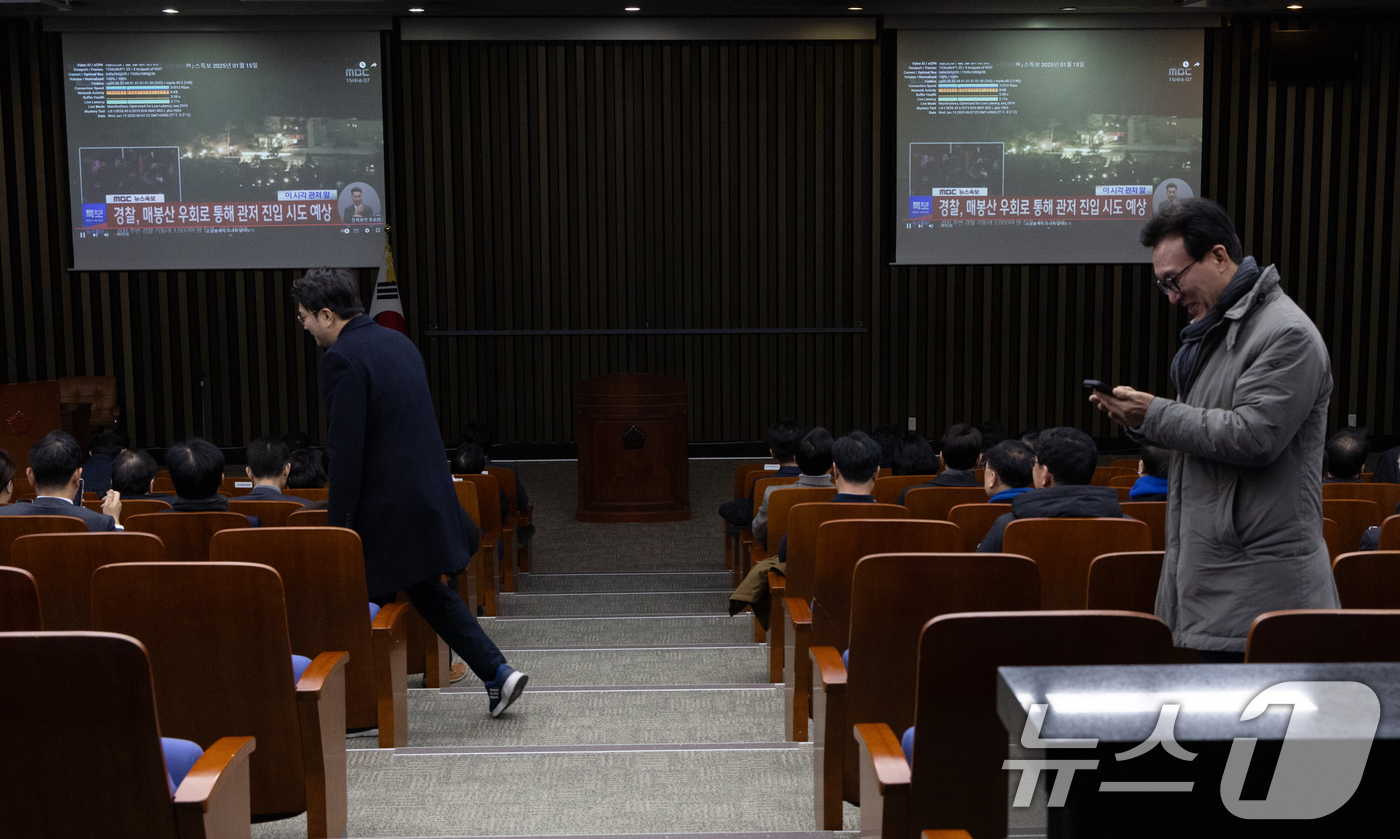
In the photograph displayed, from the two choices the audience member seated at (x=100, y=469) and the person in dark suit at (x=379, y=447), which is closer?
the person in dark suit at (x=379, y=447)

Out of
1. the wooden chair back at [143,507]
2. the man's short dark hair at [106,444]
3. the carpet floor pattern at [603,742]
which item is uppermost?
the wooden chair back at [143,507]

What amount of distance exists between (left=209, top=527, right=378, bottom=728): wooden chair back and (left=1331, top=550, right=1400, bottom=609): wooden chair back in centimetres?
225

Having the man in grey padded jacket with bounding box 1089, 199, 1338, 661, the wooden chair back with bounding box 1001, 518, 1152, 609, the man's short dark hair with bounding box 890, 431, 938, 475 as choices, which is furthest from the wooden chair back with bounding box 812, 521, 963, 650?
the man's short dark hair with bounding box 890, 431, 938, 475

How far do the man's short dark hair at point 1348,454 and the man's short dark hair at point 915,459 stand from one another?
1751 mm

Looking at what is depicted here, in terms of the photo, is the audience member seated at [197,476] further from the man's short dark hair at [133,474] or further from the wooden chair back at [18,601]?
the wooden chair back at [18,601]

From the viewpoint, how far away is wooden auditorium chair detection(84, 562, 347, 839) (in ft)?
7.34

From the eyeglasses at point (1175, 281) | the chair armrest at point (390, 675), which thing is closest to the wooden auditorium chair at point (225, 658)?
the chair armrest at point (390, 675)

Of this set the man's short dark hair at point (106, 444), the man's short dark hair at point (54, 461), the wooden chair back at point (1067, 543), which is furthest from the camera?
the man's short dark hair at point (106, 444)

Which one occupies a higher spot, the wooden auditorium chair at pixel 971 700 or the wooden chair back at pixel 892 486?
the wooden auditorium chair at pixel 971 700

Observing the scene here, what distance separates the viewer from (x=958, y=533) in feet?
9.67

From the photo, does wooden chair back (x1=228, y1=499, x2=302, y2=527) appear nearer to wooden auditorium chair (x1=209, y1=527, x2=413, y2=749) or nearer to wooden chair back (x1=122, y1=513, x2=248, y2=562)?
wooden chair back (x1=122, y1=513, x2=248, y2=562)

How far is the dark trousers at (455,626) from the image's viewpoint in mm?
3504

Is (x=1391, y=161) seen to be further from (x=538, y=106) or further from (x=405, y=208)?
(x=405, y=208)
